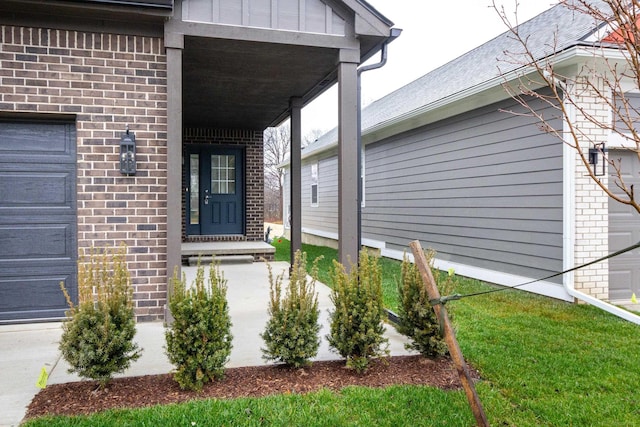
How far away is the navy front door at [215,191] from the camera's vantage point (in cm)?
1104

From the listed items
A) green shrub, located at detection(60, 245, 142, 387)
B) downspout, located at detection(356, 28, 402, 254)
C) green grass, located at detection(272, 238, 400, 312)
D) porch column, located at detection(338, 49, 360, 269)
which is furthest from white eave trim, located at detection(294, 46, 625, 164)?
green shrub, located at detection(60, 245, 142, 387)

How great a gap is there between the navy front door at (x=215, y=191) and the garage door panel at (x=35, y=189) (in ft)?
20.1

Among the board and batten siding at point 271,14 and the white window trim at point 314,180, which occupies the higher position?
the board and batten siding at point 271,14

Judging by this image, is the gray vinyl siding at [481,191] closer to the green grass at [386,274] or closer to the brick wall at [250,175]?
the green grass at [386,274]

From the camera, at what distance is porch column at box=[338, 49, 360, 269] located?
5.22m

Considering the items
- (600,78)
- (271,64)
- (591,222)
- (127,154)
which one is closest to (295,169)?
(271,64)

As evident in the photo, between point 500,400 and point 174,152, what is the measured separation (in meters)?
3.54

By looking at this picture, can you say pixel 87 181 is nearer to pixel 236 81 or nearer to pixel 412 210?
pixel 236 81

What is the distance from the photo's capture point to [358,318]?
11.7 ft

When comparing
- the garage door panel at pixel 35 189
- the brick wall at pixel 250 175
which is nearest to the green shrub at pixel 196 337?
the garage door panel at pixel 35 189

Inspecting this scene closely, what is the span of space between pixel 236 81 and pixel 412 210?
16.2 feet

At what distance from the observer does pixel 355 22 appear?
5211 millimetres

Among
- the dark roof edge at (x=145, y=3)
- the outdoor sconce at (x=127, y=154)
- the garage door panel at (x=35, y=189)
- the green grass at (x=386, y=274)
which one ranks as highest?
the dark roof edge at (x=145, y=3)

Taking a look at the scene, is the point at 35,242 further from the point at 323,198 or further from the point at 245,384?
the point at 323,198
